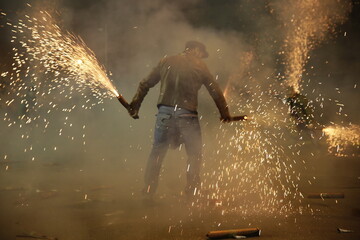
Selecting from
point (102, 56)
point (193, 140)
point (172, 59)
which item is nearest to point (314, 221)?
point (193, 140)

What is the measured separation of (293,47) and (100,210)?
1178 centimetres

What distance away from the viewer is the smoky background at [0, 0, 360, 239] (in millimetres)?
3859

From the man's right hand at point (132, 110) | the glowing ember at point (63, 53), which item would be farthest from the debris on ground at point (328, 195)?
the glowing ember at point (63, 53)

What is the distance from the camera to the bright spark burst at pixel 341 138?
290 inches

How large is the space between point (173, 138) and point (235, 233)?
1456 mm

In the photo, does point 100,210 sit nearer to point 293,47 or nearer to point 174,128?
point 174,128

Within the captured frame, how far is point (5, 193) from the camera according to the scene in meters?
3.87

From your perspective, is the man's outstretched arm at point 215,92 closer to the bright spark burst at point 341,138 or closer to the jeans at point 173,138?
the jeans at point 173,138

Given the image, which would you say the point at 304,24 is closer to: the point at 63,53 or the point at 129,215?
the point at 63,53

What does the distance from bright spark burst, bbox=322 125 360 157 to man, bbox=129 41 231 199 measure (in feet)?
14.0

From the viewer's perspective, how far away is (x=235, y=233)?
258 centimetres

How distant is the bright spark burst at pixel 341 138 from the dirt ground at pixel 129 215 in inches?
115

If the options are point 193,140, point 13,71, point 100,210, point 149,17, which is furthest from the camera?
point 13,71

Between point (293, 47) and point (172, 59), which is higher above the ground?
point (293, 47)
